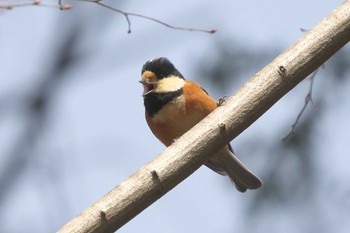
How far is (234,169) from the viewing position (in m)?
4.61

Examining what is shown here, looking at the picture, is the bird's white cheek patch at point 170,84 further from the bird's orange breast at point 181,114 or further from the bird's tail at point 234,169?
the bird's tail at point 234,169

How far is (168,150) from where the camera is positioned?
2.55 m

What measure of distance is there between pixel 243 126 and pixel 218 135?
98 mm

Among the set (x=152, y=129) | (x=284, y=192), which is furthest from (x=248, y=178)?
(x=284, y=192)

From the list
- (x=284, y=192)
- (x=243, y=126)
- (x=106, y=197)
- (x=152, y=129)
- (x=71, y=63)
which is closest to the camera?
(x=71, y=63)

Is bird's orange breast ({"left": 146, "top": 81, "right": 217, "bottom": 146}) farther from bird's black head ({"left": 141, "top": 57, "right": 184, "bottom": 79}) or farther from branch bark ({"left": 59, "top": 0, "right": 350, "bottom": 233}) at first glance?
branch bark ({"left": 59, "top": 0, "right": 350, "bottom": 233})

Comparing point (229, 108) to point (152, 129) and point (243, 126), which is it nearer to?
point (243, 126)

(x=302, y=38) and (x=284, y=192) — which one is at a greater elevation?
(x=302, y=38)

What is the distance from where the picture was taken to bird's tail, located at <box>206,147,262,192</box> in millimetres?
4574

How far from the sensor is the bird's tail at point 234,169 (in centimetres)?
457

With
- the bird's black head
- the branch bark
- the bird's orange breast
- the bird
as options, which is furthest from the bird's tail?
the branch bark

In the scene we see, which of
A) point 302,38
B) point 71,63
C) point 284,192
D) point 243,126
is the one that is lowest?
point 284,192

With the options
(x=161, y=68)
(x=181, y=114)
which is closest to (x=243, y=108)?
(x=181, y=114)

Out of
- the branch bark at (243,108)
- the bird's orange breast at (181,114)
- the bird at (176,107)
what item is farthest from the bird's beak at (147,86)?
the branch bark at (243,108)
